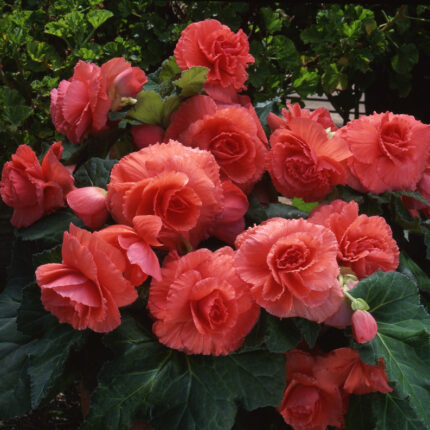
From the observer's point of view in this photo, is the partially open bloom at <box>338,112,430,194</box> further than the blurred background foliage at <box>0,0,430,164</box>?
No

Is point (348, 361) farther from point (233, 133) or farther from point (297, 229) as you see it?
point (233, 133)

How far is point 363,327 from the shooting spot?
2.08ft

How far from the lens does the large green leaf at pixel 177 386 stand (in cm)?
68

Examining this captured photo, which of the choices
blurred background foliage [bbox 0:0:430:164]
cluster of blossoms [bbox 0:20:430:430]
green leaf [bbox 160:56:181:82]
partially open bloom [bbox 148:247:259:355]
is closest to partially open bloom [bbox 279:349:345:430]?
cluster of blossoms [bbox 0:20:430:430]

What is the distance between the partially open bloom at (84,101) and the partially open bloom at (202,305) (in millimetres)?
283

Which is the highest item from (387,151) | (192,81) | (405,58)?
(192,81)

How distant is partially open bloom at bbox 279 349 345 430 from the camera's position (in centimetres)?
74

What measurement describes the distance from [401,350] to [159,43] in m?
1.42

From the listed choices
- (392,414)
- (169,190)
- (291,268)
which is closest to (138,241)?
(169,190)

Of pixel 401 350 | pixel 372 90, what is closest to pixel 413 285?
pixel 401 350

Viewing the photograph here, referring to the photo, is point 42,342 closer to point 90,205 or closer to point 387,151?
point 90,205

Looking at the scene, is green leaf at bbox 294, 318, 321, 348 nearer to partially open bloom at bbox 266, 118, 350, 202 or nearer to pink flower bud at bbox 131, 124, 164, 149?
partially open bloom at bbox 266, 118, 350, 202

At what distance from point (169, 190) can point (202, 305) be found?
0.14 metres

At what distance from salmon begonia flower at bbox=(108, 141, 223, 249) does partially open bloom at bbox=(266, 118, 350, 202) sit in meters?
0.15
